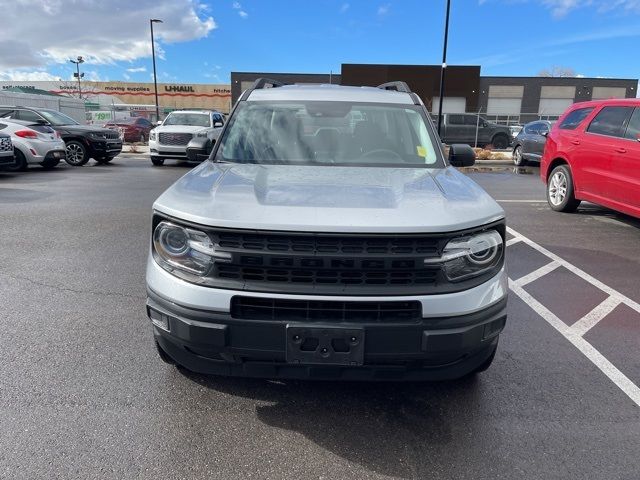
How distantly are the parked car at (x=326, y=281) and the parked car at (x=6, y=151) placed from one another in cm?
1126

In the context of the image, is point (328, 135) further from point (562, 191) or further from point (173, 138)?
point (173, 138)

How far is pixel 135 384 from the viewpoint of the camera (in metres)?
3.01

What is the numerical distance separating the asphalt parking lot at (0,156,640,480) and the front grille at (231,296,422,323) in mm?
709

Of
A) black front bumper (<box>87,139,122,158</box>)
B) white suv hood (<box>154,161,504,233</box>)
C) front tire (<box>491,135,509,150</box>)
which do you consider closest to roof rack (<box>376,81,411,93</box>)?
white suv hood (<box>154,161,504,233</box>)

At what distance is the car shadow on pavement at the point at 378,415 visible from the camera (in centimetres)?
245

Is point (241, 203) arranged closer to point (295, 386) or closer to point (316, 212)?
point (316, 212)

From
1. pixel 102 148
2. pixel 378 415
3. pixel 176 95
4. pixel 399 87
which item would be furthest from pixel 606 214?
pixel 176 95

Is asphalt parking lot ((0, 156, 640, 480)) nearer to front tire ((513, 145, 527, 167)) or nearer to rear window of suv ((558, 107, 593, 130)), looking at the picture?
rear window of suv ((558, 107, 593, 130))

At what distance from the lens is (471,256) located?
243 centimetres

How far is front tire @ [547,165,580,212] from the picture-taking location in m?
8.38

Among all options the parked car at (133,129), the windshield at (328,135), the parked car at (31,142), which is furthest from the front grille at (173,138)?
the parked car at (133,129)

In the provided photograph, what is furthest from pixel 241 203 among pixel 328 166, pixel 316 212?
pixel 328 166

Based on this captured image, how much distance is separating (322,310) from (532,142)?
16.1 metres

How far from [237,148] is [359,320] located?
74.9 inches
